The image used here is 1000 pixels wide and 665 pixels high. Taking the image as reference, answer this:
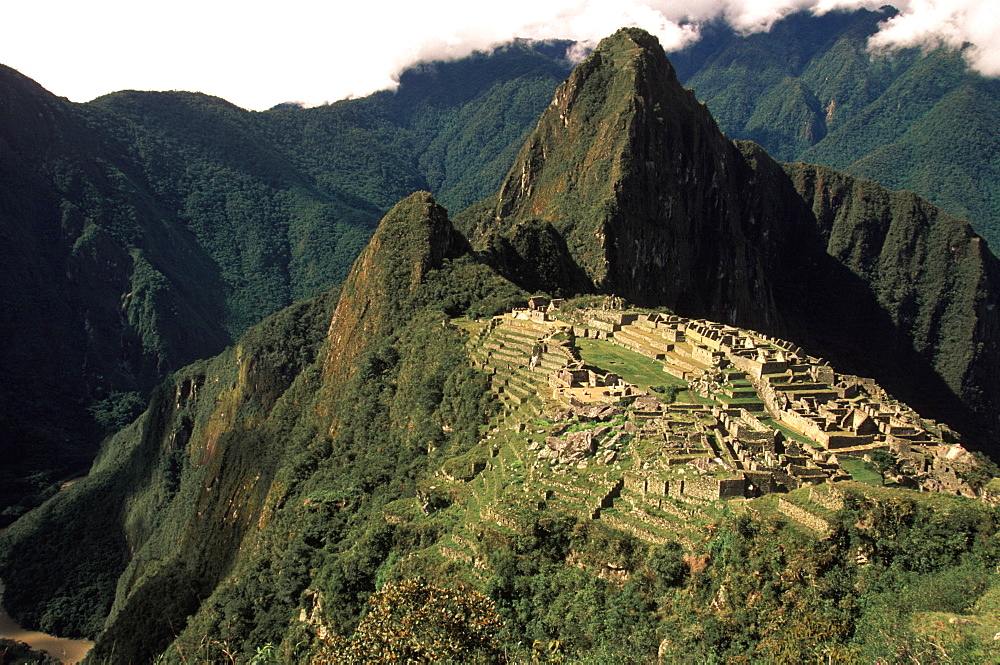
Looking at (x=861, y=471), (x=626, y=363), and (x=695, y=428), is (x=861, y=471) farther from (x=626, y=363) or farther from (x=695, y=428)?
(x=626, y=363)

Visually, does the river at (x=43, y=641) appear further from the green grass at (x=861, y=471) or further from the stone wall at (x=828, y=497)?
the stone wall at (x=828, y=497)

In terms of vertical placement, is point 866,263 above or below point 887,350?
above

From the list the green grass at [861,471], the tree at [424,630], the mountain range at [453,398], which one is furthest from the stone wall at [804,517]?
the tree at [424,630]

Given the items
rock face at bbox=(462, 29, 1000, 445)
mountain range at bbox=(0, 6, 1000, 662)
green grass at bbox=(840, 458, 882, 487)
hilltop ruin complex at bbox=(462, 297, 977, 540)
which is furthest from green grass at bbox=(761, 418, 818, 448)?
rock face at bbox=(462, 29, 1000, 445)

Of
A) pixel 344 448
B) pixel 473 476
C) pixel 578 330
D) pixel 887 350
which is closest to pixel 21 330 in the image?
pixel 344 448

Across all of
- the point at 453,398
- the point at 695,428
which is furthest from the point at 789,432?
the point at 453,398

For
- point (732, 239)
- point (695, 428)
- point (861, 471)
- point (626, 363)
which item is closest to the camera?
point (861, 471)

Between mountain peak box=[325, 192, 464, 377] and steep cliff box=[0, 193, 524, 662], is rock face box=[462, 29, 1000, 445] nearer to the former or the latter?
mountain peak box=[325, 192, 464, 377]

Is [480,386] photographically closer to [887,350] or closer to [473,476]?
[473,476]
